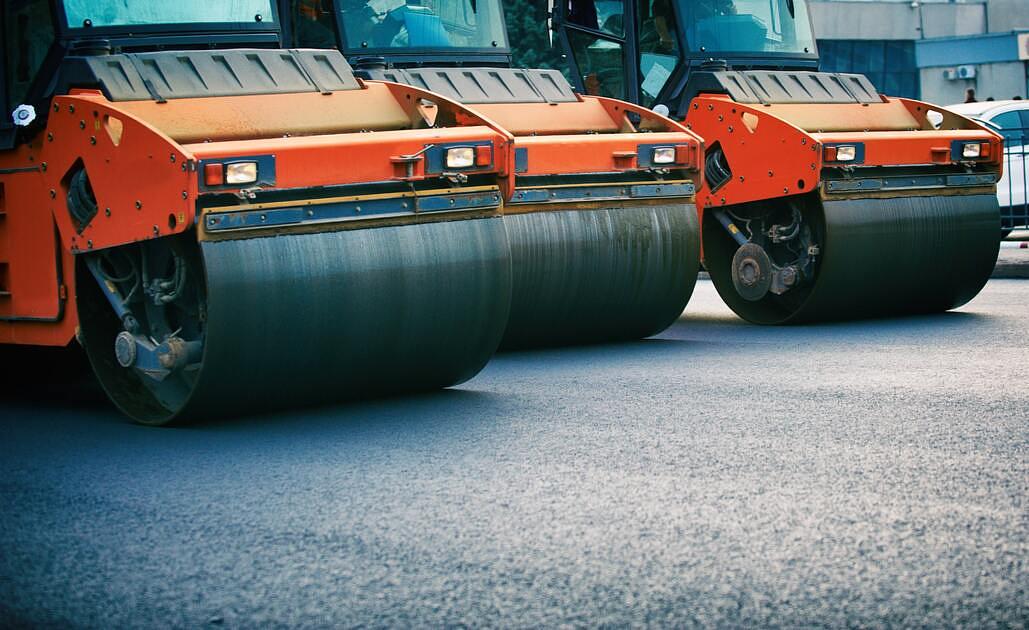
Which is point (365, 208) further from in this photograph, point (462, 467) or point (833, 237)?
point (833, 237)

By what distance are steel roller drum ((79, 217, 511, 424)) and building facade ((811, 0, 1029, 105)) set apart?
3497 cm

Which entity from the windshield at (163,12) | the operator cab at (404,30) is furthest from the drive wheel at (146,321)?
the operator cab at (404,30)

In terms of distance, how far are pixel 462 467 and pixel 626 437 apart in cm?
80

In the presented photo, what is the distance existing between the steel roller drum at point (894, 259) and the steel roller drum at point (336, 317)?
3587 mm

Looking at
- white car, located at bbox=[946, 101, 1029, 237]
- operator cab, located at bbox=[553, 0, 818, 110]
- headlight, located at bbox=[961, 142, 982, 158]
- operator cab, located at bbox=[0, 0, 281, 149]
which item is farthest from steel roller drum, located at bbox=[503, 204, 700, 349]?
white car, located at bbox=[946, 101, 1029, 237]

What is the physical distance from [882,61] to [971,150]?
33.3 meters

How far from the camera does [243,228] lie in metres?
6.33

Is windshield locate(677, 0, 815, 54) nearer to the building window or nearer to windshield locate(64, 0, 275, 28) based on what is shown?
windshield locate(64, 0, 275, 28)

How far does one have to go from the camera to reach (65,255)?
7.13m

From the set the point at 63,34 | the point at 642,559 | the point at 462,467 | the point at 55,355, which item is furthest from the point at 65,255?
the point at 642,559

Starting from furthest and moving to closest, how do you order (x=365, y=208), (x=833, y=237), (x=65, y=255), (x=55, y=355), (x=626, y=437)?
(x=833, y=237) → (x=55, y=355) → (x=65, y=255) → (x=365, y=208) → (x=626, y=437)

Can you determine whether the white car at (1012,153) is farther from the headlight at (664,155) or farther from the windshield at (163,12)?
the windshield at (163,12)

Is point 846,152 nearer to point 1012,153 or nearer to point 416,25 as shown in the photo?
point 416,25

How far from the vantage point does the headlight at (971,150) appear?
1041cm
